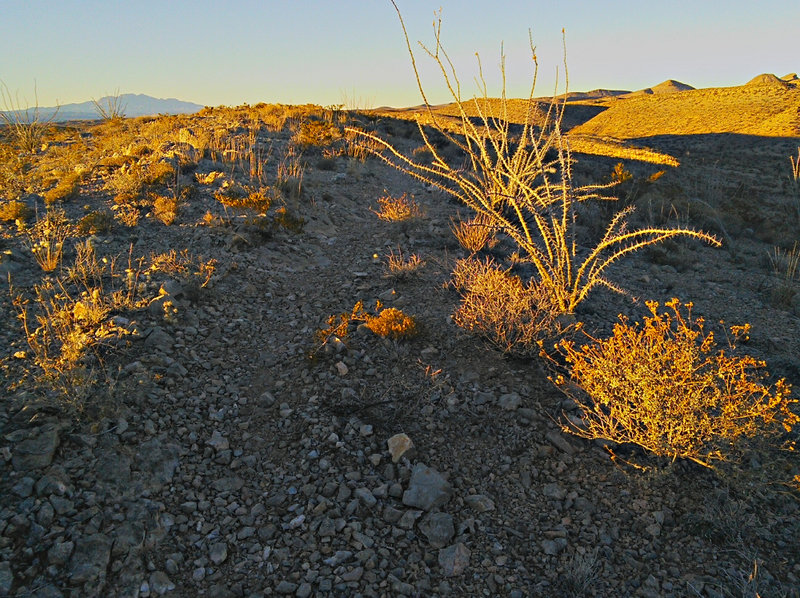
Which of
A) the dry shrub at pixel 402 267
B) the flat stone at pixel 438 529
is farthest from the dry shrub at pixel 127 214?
the flat stone at pixel 438 529

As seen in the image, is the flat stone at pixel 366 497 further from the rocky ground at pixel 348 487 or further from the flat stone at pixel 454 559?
the flat stone at pixel 454 559

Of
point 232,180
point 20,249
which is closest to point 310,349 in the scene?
point 20,249

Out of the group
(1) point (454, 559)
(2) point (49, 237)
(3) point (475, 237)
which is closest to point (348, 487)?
(1) point (454, 559)

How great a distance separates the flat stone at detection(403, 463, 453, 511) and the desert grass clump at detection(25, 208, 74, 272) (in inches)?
190

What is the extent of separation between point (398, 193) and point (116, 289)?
23.0ft

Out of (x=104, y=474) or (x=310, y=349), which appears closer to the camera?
(x=104, y=474)

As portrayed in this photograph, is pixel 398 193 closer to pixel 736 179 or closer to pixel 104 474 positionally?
pixel 104 474

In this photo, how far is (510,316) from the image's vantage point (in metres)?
4.21

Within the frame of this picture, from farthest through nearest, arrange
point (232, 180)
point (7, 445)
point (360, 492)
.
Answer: point (232, 180) < point (360, 492) < point (7, 445)

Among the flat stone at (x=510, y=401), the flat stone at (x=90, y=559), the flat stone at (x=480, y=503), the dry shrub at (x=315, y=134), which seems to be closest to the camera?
the flat stone at (x=90, y=559)

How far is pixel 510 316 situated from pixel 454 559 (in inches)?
89.0

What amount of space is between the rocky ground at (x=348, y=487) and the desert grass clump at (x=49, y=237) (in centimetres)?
157

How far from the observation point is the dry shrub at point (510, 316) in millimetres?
4137

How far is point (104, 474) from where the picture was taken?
106 inches
